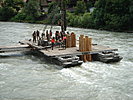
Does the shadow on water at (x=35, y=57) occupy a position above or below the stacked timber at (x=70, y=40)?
below

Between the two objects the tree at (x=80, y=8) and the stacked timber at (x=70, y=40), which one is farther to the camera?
the tree at (x=80, y=8)

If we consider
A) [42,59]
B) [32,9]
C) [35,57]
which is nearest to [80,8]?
[32,9]

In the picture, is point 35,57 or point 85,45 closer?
point 85,45

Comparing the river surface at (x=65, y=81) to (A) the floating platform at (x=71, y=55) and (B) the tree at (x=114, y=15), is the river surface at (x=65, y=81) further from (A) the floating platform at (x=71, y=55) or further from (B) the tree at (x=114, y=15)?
(B) the tree at (x=114, y=15)

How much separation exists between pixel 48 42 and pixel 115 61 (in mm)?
6213

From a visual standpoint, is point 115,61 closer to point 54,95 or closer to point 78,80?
point 78,80

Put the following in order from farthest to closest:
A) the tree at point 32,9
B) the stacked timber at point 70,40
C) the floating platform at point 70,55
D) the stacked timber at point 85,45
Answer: the tree at point 32,9 → the stacked timber at point 70,40 → the stacked timber at point 85,45 → the floating platform at point 70,55

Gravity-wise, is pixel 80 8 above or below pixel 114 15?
above

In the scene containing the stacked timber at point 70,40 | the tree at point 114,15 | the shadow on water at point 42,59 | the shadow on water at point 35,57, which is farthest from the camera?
the tree at point 114,15

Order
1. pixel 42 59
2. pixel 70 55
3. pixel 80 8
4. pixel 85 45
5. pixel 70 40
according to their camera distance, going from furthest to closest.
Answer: pixel 80 8 → pixel 70 40 → pixel 42 59 → pixel 85 45 → pixel 70 55

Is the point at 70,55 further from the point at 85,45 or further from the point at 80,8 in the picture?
the point at 80,8

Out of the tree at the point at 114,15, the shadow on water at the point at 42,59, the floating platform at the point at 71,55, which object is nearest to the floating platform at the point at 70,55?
the floating platform at the point at 71,55

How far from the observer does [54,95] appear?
500 inches

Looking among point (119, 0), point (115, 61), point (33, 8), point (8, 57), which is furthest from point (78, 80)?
point (33, 8)
